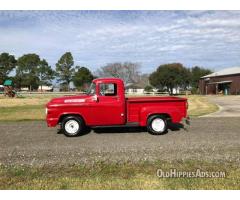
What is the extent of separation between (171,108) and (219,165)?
4003mm

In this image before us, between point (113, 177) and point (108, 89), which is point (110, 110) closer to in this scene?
point (108, 89)

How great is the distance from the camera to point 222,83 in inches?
2911

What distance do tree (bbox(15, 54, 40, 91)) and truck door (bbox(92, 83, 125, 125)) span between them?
253 feet

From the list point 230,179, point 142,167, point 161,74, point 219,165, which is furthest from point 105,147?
point 161,74

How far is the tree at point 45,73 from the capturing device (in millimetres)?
84250

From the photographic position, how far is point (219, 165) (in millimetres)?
6402

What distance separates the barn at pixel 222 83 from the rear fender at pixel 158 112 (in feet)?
202

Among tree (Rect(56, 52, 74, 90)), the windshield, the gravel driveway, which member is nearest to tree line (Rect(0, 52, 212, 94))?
tree (Rect(56, 52, 74, 90))

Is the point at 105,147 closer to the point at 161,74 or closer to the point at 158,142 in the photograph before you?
the point at 158,142

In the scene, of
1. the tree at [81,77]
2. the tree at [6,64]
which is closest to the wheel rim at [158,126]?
the tree at [81,77]

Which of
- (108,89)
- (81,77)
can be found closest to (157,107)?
(108,89)

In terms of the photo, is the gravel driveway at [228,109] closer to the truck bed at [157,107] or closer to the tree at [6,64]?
the truck bed at [157,107]

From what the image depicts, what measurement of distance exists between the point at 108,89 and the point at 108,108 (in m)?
0.70

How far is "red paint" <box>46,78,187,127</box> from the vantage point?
10.1 meters
